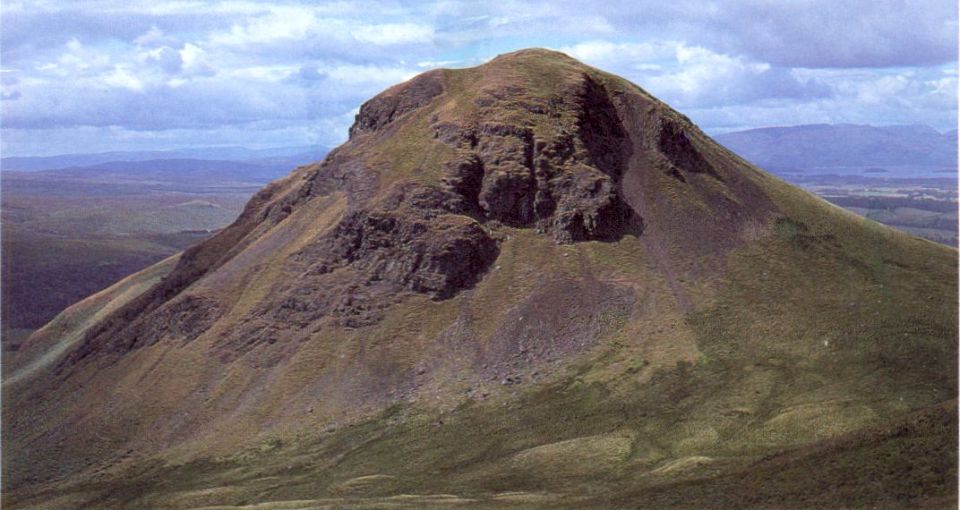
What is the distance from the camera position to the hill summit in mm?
73375

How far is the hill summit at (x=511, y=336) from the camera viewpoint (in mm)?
73375

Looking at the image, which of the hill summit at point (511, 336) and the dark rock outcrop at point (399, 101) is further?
the dark rock outcrop at point (399, 101)

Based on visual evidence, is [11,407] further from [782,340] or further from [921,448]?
[921,448]

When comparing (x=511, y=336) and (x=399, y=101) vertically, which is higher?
(x=399, y=101)

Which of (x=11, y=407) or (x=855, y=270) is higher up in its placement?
(x=855, y=270)

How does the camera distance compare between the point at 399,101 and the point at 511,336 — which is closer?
the point at 511,336

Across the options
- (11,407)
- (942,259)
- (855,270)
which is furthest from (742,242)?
(11,407)

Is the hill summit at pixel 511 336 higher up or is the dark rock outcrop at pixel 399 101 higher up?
the dark rock outcrop at pixel 399 101

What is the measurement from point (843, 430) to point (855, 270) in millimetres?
39012

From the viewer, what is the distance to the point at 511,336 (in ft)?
309

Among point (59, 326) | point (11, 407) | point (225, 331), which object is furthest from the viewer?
point (59, 326)

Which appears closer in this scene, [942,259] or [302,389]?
[302,389]

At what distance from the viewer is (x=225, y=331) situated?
102 metres

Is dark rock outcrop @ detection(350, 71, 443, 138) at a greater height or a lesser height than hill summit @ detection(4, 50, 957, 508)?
greater
